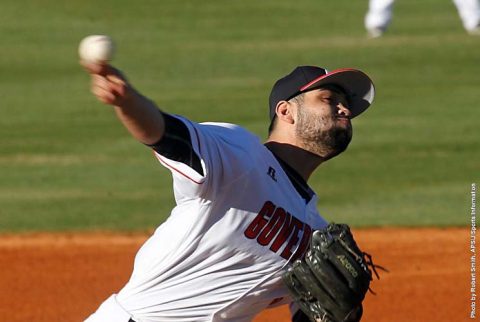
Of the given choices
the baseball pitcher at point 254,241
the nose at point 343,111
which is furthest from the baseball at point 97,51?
the nose at point 343,111

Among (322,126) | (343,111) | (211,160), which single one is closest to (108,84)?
(211,160)

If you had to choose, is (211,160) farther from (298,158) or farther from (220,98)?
(220,98)

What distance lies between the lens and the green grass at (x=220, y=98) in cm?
834

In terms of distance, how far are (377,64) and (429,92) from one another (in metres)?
0.96

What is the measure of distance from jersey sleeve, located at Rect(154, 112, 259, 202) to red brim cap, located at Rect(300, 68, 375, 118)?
0.49m

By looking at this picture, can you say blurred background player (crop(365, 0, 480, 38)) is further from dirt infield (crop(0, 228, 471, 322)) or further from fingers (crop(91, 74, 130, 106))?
fingers (crop(91, 74, 130, 106))

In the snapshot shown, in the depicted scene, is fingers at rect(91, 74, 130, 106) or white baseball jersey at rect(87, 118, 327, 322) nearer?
fingers at rect(91, 74, 130, 106)

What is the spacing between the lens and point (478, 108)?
10258 mm

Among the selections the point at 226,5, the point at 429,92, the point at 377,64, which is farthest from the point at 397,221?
the point at 226,5

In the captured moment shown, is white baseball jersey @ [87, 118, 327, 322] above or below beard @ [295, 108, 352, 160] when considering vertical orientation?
below

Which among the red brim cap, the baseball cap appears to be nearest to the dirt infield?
the red brim cap

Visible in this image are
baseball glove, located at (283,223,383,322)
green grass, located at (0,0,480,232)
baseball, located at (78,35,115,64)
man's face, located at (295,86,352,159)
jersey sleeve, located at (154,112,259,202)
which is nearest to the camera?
baseball, located at (78,35,115,64)

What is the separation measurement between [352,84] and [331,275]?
893 mm

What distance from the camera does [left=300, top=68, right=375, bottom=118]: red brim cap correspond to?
3.85m
